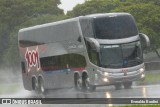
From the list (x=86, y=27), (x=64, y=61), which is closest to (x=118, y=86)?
(x=64, y=61)

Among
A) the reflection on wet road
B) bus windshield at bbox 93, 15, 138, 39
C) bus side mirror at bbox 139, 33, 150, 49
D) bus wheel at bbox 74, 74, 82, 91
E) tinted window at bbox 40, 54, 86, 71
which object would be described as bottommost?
the reflection on wet road

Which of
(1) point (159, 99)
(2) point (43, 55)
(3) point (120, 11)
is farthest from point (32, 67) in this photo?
(1) point (159, 99)

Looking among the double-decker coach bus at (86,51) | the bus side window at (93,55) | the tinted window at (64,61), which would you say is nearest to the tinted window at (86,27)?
the double-decker coach bus at (86,51)

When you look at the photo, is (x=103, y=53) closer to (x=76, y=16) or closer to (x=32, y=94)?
(x=76, y=16)

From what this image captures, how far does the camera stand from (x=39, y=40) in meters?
20.4

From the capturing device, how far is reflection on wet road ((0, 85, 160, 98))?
18.8m

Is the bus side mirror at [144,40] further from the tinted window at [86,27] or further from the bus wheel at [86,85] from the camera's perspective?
the bus wheel at [86,85]

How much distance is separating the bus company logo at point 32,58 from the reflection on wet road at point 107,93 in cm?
101

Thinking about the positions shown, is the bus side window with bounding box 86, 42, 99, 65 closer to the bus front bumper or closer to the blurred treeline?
the bus front bumper

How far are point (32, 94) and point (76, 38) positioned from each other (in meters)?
3.06

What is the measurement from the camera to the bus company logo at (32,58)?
67.6 ft

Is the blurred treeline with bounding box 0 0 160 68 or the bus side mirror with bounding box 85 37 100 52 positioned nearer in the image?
the bus side mirror with bounding box 85 37 100 52

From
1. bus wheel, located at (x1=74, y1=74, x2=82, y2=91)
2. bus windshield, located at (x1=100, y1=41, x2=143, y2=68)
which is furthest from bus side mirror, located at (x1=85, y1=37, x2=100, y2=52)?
bus wheel, located at (x1=74, y1=74, x2=82, y2=91)

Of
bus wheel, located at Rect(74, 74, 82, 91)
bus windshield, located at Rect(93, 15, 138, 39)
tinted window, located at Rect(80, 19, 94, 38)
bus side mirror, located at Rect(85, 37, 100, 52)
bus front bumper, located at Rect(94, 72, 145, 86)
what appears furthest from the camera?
bus wheel, located at Rect(74, 74, 82, 91)
